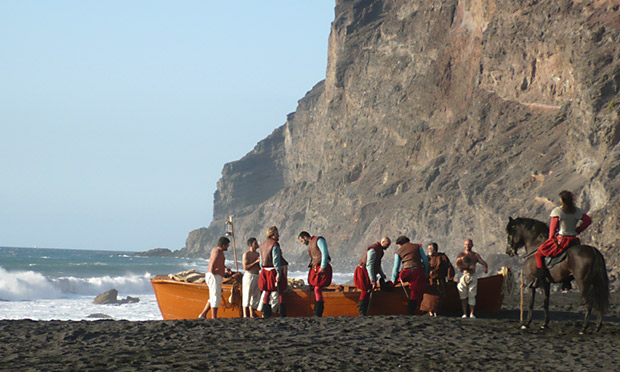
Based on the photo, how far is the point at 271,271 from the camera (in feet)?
48.7

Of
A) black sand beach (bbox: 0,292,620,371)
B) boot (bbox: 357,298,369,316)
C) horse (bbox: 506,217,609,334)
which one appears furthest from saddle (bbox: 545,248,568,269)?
boot (bbox: 357,298,369,316)

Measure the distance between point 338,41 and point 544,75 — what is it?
46.6 meters

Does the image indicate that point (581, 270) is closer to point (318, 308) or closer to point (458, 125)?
point (318, 308)

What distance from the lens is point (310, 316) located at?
51.4ft

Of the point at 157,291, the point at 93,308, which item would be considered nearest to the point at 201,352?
the point at 157,291

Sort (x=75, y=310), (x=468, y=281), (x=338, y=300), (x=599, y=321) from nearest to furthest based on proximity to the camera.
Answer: (x=599, y=321), (x=468, y=281), (x=338, y=300), (x=75, y=310)

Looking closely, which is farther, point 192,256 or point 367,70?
point 192,256

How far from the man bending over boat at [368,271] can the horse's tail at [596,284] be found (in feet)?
12.7

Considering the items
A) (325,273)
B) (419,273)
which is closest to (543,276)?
(419,273)

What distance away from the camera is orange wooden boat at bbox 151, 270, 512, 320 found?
15758 millimetres

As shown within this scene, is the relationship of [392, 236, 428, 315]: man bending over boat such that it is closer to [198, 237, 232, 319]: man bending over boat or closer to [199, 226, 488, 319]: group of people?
[199, 226, 488, 319]: group of people

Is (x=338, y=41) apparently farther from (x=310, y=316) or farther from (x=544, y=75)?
(x=310, y=316)

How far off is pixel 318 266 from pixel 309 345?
3.72 metres

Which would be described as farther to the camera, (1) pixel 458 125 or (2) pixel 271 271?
(1) pixel 458 125
